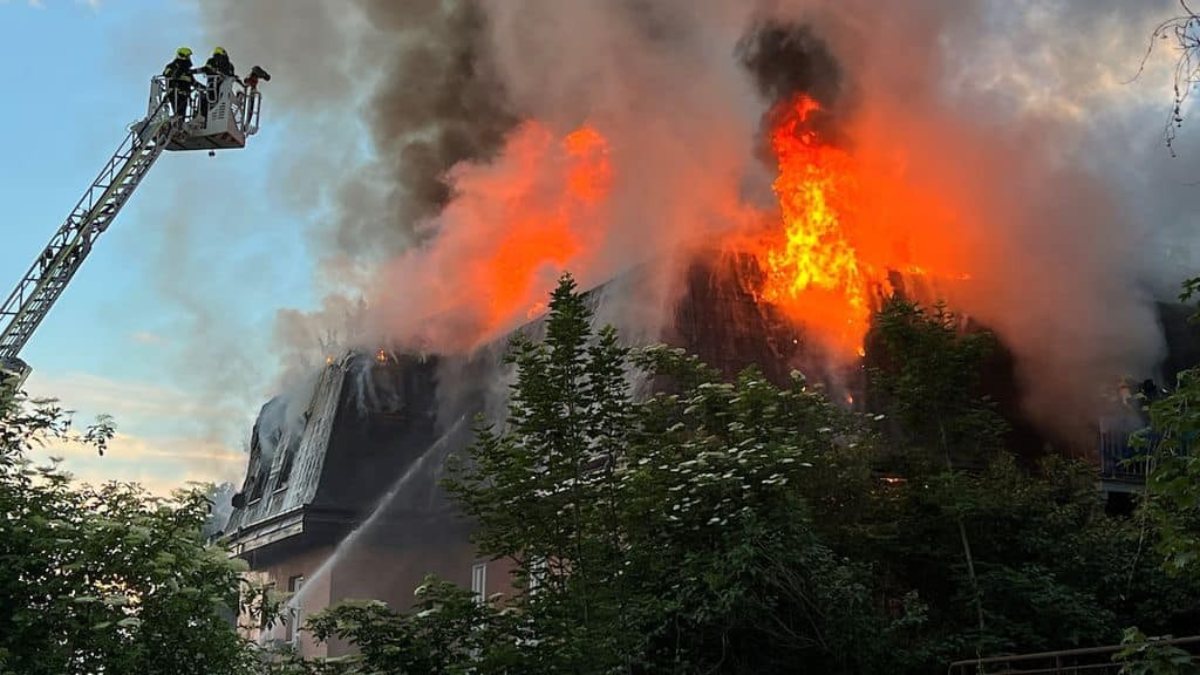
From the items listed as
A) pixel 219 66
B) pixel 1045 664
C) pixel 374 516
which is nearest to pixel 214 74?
pixel 219 66

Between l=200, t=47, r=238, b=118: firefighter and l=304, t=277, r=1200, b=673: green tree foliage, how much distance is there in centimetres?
739

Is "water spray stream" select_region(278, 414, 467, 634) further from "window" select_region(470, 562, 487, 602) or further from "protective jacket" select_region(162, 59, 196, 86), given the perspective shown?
"protective jacket" select_region(162, 59, 196, 86)

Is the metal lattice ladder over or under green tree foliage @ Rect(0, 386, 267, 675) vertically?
over

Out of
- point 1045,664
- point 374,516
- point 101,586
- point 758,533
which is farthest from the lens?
point 374,516

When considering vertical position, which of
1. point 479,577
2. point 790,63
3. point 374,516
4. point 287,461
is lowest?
point 479,577

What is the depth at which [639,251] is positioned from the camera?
2106cm

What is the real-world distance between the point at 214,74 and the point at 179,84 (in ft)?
1.87

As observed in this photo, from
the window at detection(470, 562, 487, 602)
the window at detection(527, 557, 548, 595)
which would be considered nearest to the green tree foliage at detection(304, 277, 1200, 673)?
the window at detection(527, 557, 548, 595)

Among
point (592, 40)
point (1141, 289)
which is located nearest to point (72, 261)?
point (592, 40)

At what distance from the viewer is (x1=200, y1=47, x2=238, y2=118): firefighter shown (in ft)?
59.4

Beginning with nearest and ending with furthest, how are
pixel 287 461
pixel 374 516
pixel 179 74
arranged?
pixel 179 74
pixel 374 516
pixel 287 461

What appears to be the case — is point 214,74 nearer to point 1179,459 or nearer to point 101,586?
point 101,586

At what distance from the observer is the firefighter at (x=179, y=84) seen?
698 inches

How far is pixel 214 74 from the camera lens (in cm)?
1812
